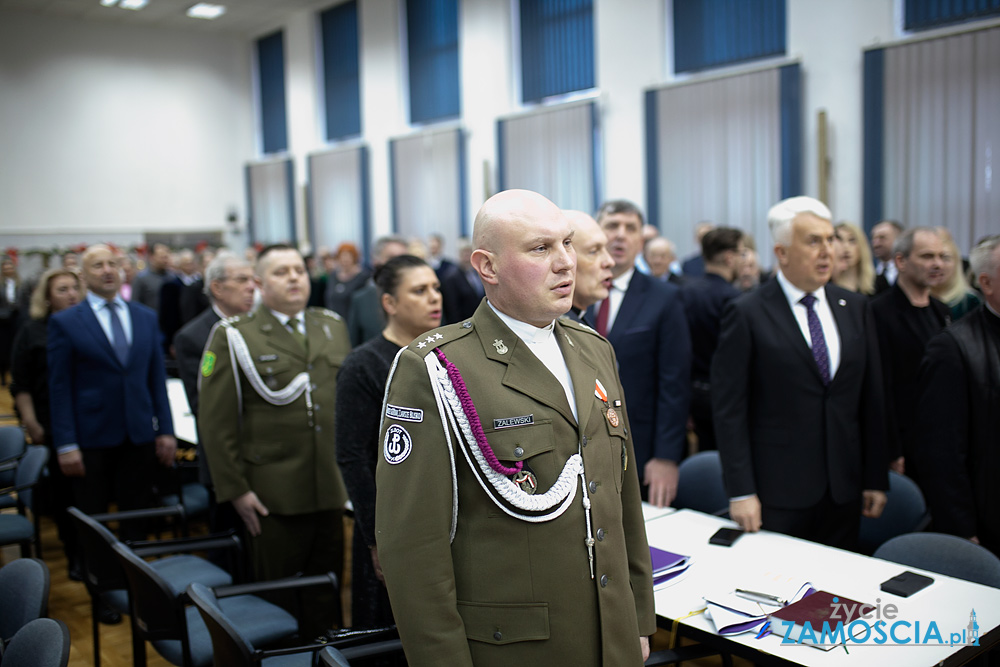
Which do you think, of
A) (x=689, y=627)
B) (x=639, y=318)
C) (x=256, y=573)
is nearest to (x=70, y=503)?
(x=256, y=573)

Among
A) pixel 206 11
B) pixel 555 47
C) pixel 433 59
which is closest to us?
pixel 555 47

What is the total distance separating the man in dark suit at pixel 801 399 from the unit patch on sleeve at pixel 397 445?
155 cm

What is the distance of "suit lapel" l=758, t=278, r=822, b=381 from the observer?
8.98ft

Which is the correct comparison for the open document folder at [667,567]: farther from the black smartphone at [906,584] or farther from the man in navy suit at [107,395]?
the man in navy suit at [107,395]

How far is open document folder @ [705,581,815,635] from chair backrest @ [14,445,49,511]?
3.22 metres

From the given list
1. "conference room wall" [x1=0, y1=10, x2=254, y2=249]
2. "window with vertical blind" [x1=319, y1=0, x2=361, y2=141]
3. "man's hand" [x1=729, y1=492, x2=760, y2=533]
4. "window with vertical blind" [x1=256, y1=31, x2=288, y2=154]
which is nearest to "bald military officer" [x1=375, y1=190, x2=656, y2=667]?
"man's hand" [x1=729, y1=492, x2=760, y2=533]

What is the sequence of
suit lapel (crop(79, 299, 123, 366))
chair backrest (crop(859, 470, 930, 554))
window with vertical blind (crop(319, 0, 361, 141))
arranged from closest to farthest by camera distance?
chair backrest (crop(859, 470, 930, 554)) < suit lapel (crop(79, 299, 123, 366)) < window with vertical blind (crop(319, 0, 361, 141))

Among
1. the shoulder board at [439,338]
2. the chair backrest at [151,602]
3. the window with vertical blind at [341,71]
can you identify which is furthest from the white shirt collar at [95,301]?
the window with vertical blind at [341,71]

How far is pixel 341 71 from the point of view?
1453 centimetres

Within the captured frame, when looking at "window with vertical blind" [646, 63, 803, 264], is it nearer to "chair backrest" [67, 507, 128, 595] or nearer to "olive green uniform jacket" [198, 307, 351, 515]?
"olive green uniform jacket" [198, 307, 351, 515]

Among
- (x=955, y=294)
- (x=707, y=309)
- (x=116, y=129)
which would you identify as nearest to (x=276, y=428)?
(x=707, y=309)

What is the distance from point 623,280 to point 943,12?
5827 mm

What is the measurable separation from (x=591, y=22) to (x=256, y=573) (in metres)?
8.83

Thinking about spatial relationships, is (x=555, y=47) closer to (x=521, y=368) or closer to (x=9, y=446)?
(x=9, y=446)
